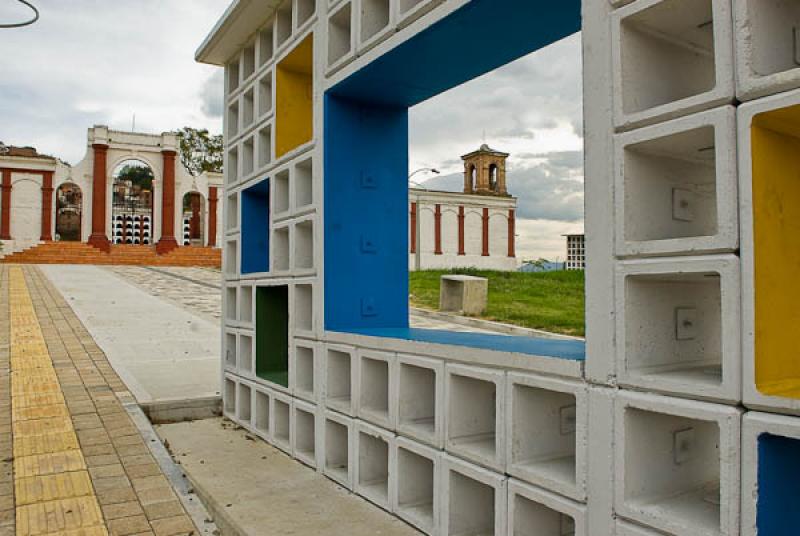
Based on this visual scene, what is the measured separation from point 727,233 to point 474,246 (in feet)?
103

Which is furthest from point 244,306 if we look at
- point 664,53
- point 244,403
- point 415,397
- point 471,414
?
point 664,53

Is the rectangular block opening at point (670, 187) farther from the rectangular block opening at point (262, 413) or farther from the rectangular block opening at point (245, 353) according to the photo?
the rectangular block opening at point (245, 353)

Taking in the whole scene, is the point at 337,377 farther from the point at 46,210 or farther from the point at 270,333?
the point at 46,210

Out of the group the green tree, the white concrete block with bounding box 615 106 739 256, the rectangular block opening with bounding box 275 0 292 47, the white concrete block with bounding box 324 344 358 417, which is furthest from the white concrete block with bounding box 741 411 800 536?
the green tree

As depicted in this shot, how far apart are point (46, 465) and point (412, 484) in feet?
7.09

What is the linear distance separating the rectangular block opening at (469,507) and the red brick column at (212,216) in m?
30.5

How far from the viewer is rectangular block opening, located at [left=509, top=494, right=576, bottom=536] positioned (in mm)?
2289

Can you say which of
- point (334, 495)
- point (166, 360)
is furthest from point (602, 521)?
point (166, 360)

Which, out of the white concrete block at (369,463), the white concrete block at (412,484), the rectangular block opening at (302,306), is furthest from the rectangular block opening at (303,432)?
the white concrete block at (412,484)

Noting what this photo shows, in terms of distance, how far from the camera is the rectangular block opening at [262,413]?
14.5ft

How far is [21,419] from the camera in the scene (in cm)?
450

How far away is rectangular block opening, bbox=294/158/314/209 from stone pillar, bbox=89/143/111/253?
2733cm

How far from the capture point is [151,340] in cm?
850

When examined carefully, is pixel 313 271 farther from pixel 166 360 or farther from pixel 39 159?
pixel 39 159
